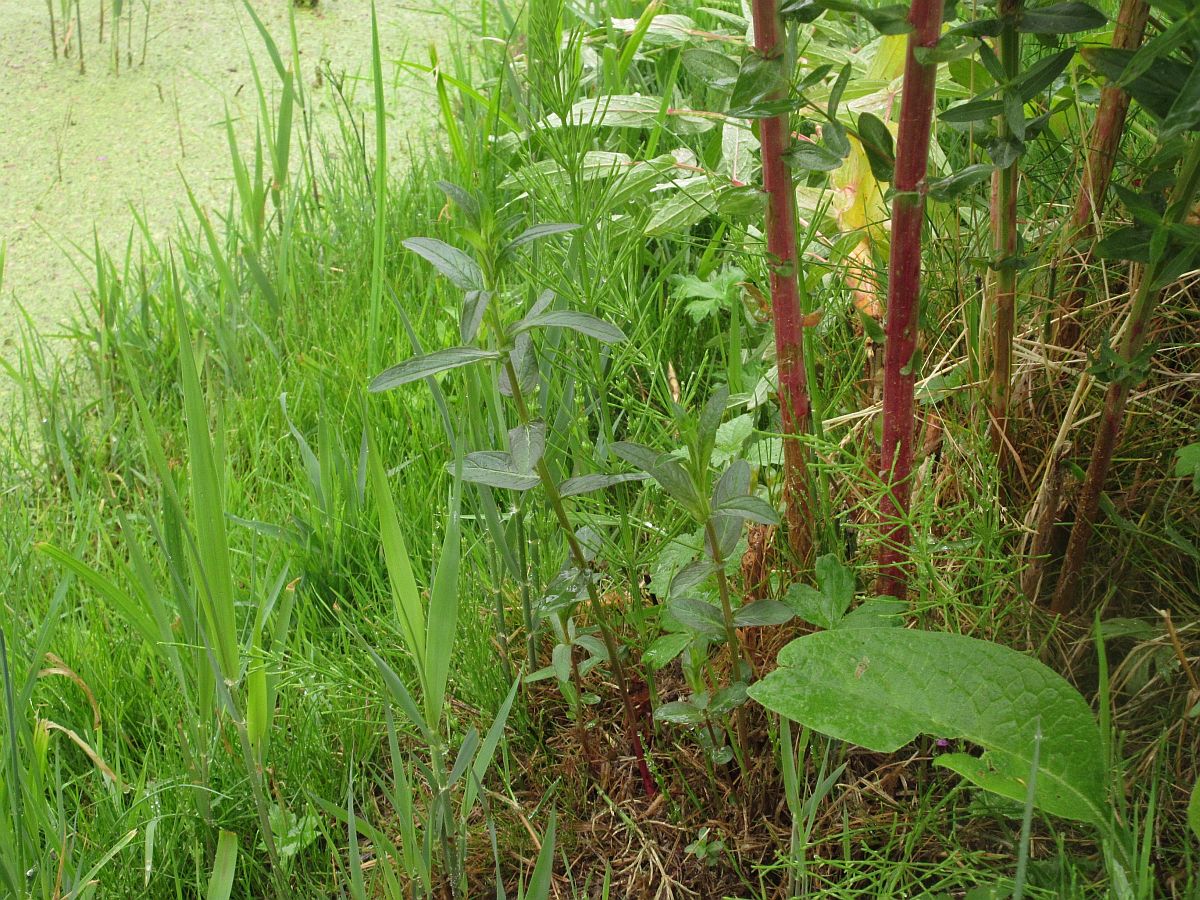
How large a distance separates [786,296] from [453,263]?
0.89 ft

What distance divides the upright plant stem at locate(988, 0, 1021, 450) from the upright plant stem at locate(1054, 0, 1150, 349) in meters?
0.08

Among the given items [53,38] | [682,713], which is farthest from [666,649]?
[53,38]

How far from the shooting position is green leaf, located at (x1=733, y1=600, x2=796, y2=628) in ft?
2.98

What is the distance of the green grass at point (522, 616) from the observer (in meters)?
Answer: 0.91

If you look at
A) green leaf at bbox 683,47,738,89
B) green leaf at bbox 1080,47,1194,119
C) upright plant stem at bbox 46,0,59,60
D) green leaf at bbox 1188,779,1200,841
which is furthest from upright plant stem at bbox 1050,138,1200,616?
upright plant stem at bbox 46,0,59,60

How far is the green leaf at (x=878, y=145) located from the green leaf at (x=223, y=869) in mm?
755

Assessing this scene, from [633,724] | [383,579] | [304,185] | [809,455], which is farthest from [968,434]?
[304,185]

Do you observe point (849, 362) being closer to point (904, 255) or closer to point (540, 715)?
point (904, 255)

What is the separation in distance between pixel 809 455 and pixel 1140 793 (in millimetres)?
394

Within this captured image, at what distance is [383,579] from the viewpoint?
1.33 m

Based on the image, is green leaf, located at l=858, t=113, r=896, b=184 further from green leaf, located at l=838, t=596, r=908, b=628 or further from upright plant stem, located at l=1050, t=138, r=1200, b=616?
green leaf, located at l=838, t=596, r=908, b=628

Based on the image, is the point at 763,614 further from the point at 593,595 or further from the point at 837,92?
the point at 837,92

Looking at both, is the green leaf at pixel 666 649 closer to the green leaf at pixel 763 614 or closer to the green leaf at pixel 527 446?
the green leaf at pixel 763 614

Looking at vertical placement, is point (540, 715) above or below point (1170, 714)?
below
